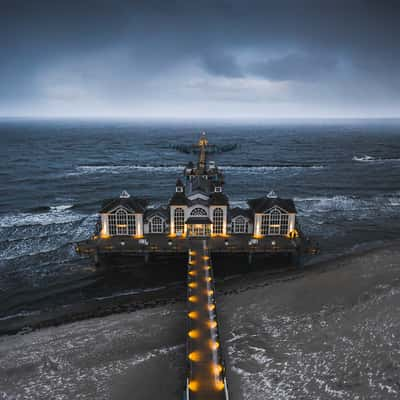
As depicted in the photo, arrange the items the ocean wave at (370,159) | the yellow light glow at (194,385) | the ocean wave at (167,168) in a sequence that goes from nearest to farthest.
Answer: the yellow light glow at (194,385) < the ocean wave at (167,168) < the ocean wave at (370,159)

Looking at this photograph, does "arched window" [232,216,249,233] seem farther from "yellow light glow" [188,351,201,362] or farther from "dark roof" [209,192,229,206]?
"yellow light glow" [188,351,201,362]

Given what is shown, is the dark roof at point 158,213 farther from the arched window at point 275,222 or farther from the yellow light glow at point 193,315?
the yellow light glow at point 193,315

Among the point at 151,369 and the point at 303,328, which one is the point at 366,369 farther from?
the point at 151,369

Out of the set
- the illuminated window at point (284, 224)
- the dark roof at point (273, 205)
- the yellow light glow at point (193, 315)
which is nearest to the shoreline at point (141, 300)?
the illuminated window at point (284, 224)

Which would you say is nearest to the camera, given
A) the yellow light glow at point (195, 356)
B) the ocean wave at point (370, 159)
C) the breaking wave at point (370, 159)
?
the yellow light glow at point (195, 356)

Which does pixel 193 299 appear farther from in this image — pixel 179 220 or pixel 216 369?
pixel 179 220

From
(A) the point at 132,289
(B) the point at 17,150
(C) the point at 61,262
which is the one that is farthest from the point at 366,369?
(B) the point at 17,150
